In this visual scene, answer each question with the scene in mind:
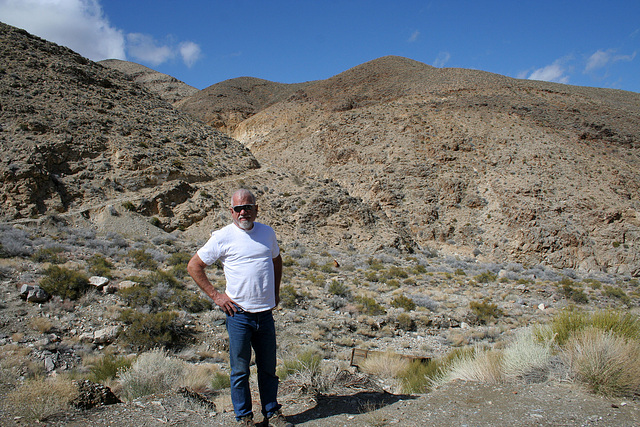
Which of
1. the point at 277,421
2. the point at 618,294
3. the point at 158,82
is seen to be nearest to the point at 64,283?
the point at 277,421

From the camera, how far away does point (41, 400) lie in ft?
11.6

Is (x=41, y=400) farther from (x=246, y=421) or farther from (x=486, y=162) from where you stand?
(x=486, y=162)

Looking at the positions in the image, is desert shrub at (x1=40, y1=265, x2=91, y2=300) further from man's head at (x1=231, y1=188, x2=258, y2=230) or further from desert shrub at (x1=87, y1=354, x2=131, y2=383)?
man's head at (x1=231, y1=188, x2=258, y2=230)

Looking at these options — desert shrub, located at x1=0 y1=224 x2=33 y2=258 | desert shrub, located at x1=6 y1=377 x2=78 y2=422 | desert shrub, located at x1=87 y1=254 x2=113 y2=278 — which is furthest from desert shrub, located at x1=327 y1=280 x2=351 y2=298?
desert shrub, located at x1=6 y1=377 x2=78 y2=422

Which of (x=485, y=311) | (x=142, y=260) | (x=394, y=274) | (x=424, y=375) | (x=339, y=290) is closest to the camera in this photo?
(x=424, y=375)

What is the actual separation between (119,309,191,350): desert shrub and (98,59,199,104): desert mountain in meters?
74.7

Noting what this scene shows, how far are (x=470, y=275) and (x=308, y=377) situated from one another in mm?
15894

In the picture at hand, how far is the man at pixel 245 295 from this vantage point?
344 cm

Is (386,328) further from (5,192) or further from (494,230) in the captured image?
(494,230)

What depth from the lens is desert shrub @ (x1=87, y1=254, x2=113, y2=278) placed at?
1009cm

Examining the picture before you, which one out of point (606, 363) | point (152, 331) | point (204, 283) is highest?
point (204, 283)

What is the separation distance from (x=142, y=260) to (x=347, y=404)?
33.1 feet

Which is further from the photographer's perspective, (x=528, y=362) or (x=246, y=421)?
(x=528, y=362)

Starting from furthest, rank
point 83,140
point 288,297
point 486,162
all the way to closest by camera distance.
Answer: point 486,162 < point 83,140 < point 288,297
